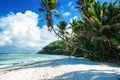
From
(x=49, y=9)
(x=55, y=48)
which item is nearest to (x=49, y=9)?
(x=49, y=9)

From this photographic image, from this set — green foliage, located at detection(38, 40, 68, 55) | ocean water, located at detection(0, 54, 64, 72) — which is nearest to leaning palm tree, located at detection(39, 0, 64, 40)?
ocean water, located at detection(0, 54, 64, 72)

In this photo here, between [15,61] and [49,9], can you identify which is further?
[15,61]

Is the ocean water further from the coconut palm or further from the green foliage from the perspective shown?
the green foliage

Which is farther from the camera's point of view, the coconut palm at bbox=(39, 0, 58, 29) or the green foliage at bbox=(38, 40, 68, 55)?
the green foliage at bbox=(38, 40, 68, 55)

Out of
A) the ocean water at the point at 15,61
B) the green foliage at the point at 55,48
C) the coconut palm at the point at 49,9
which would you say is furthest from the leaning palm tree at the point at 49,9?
the green foliage at the point at 55,48

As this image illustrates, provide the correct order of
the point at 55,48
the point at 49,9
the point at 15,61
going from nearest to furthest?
the point at 49,9 → the point at 15,61 → the point at 55,48

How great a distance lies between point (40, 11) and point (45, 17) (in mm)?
1136

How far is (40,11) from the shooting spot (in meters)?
24.6

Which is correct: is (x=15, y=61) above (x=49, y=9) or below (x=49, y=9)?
below

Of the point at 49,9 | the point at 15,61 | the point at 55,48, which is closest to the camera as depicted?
the point at 49,9

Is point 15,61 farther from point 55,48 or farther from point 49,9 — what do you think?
point 55,48

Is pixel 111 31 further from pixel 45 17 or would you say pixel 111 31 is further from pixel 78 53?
pixel 78 53

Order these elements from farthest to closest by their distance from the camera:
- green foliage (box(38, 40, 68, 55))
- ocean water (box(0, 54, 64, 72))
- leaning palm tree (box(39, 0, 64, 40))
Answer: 1. green foliage (box(38, 40, 68, 55))
2. leaning palm tree (box(39, 0, 64, 40))
3. ocean water (box(0, 54, 64, 72))

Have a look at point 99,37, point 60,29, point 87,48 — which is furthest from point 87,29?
point 60,29
